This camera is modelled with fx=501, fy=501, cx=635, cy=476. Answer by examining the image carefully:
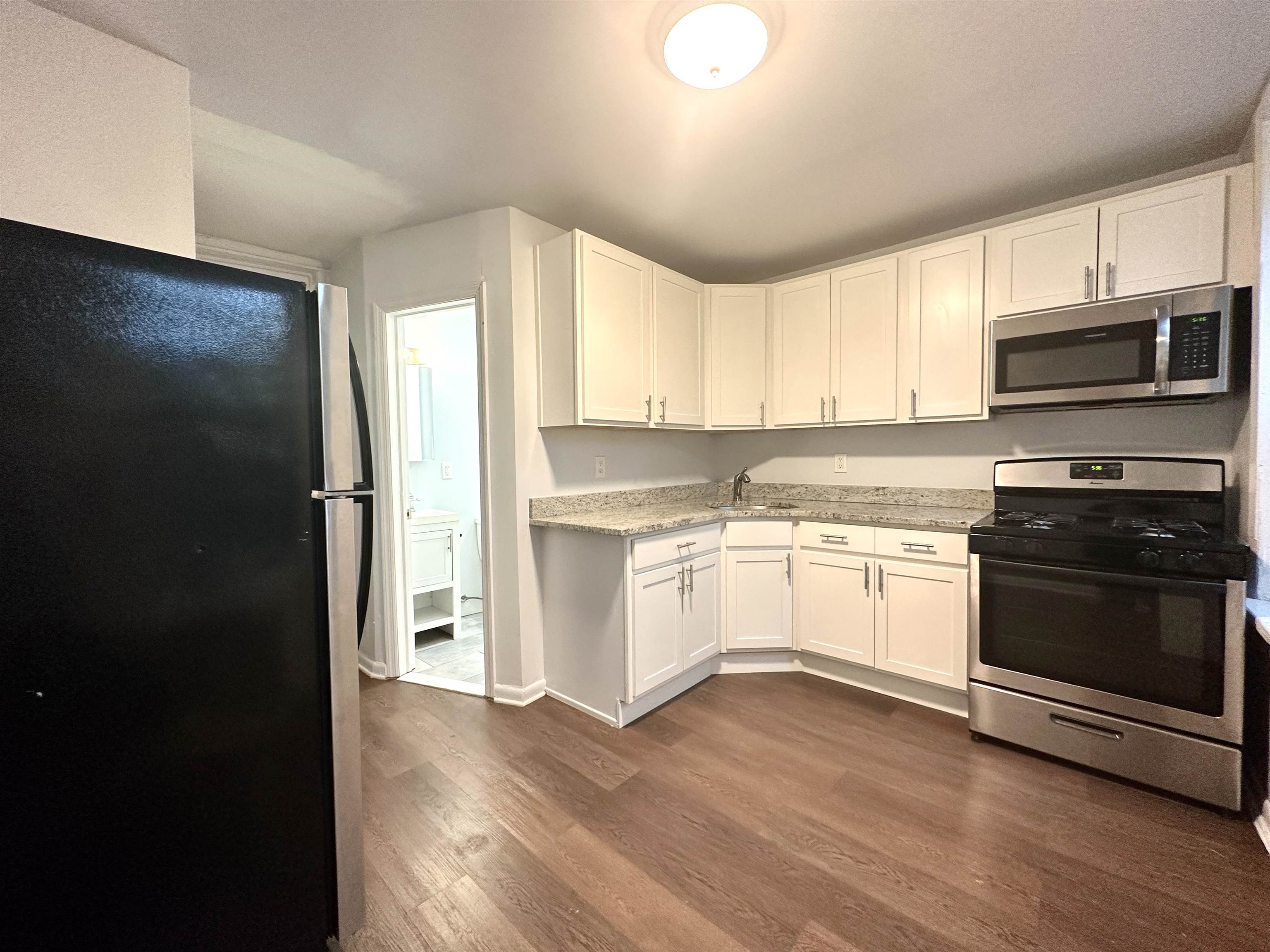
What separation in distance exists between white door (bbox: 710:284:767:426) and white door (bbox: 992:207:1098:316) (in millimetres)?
1229

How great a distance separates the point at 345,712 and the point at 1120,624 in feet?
8.51

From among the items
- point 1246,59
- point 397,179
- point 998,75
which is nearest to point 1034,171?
point 1246,59

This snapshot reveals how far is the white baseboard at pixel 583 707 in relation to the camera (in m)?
2.36

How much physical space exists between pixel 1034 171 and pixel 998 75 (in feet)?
2.67

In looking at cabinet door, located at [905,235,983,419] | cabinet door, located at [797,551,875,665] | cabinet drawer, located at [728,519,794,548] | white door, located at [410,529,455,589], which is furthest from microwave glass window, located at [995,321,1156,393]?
white door, located at [410,529,455,589]

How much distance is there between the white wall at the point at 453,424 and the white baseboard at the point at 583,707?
5.57 ft

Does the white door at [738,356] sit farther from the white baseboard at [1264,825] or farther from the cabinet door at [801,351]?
the white baseboard at [1264,825]

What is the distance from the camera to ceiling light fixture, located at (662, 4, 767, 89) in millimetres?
1365

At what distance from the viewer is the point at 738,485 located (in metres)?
3.47

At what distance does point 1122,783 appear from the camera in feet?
6.24

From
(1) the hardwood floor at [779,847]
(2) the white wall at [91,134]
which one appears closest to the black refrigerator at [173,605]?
(1) the hardwood floor at [779,847]

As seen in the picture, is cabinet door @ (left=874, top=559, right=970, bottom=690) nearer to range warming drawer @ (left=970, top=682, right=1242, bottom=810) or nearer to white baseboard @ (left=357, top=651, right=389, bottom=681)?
range warming drawer @ (left=970, top=682, right=1242, bottom=810)

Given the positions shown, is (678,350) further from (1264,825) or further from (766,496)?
(1264,825)

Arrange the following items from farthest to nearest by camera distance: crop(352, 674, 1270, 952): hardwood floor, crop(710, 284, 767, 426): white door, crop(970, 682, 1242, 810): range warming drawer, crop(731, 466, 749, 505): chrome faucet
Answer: crop(731, 466, 749, 505): chrome faucet < crop(710, 284, 767, 426): white door < crop(970, 682, 1242, 810): range warming drawer < crop(352, 674, 1270, 952): hardwood floor
